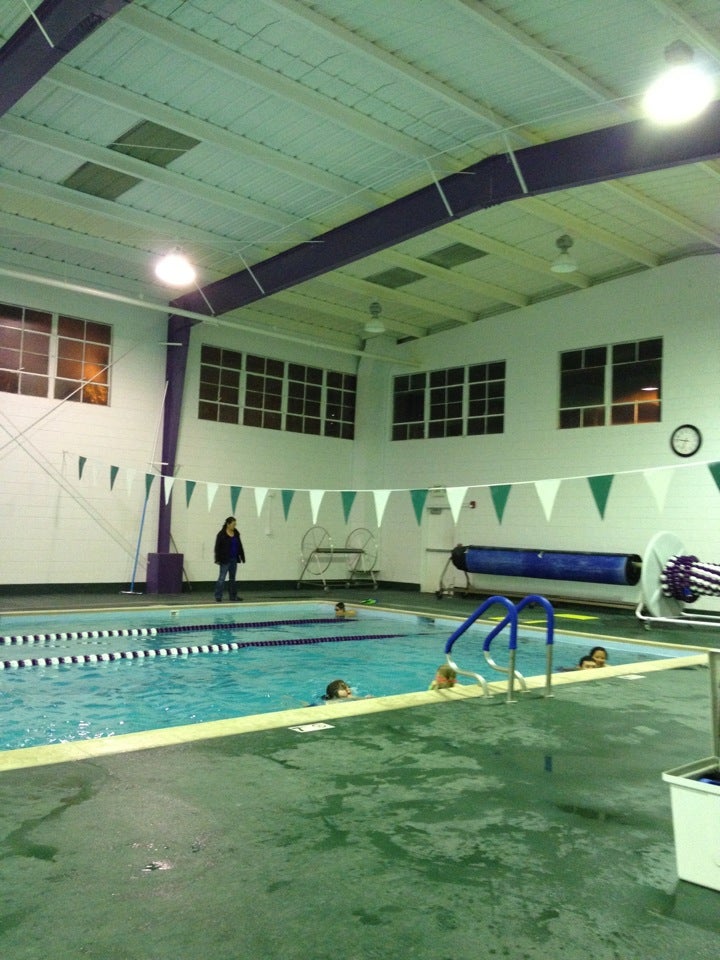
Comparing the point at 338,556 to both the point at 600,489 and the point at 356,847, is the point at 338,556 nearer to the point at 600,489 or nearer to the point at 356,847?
the point at 600,489

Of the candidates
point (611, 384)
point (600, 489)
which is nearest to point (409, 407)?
point (611, 384)

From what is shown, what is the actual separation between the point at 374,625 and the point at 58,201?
7.58 meters

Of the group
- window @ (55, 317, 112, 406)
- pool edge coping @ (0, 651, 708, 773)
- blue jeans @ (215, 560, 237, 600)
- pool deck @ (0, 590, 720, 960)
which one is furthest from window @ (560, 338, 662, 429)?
pool deck @ (0, 590, 720, 960)

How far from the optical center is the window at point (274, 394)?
15383 mm

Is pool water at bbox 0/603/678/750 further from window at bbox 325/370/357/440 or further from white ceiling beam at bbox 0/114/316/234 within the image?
window at bbox 325/370/357/440

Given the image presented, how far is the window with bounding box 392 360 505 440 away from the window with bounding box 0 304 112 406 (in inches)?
270

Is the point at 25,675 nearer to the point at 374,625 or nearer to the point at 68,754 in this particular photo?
the point at 68,754

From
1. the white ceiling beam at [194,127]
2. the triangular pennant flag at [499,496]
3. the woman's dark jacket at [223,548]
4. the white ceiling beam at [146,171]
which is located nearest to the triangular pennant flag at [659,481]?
the triangular pennant flag at [499,496]

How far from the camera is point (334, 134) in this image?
8773 millimetres

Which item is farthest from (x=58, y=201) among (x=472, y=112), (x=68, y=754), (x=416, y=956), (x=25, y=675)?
(x=416, y=956)

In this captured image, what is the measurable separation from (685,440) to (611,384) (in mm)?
1813

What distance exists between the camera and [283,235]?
11609 millimetres

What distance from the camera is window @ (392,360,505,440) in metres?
15.7

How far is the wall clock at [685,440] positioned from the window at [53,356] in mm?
9791
